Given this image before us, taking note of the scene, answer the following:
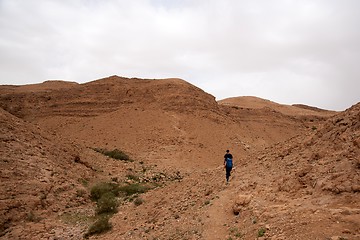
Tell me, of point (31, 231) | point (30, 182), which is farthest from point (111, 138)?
point (31, 231)

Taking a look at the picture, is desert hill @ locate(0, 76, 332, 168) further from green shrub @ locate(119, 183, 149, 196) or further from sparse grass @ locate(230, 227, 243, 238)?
sparse grass @ locate(230, 227, 243, 238)

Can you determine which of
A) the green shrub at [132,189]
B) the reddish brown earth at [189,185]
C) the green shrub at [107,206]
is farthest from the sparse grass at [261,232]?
the green shrub at [132,189]

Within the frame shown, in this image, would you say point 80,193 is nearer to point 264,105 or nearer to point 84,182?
point 84,182

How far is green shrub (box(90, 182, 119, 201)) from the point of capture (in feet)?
43.8

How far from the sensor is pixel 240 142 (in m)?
27.7

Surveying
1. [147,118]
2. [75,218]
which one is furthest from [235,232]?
[147,118]

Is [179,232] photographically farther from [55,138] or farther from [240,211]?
[55,138]

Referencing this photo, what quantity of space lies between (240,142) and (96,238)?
19.8 metres

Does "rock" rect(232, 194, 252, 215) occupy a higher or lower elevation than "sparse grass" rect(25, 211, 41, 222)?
higher

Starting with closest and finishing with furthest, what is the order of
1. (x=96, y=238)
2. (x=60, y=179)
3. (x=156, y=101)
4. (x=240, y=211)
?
(x=240, y=211), (x=96, y=238), (x=60, y=179), (x=156, y=101)

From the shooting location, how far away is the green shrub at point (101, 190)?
13336 millimetres

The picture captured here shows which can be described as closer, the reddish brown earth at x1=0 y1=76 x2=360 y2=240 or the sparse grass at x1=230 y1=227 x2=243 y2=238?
the reddish brown earth at x1=0 y1=76 x2=360 y2=240

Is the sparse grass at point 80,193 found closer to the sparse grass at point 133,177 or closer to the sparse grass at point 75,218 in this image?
the sparse grass at point 75,218

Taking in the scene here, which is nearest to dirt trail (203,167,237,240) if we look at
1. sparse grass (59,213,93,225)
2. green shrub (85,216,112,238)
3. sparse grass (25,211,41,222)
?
green shrub (85,216,112,238)
